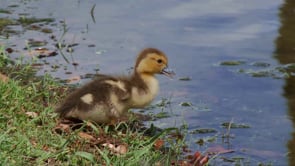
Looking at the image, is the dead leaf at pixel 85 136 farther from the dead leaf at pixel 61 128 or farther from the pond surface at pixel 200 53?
the pond surface at pixel 200 53

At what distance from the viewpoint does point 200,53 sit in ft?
24.5

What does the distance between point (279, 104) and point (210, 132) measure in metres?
0.68

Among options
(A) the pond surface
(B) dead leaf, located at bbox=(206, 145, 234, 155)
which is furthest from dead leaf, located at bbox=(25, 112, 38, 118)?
(B) dead leaf, located at bbox=(206, 145, 234, 155)

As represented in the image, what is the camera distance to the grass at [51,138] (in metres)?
4.88

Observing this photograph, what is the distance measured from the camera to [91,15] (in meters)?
8.48

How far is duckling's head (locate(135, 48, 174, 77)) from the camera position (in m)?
6.05

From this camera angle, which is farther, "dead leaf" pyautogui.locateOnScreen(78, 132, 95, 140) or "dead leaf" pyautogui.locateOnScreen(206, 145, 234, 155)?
"dead leaf" pyautogui.locateOnScreen(206, 145, 234, 155)

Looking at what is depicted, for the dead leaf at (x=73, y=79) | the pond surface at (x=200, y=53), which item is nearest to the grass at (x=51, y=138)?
the dead leaf at (x=73, y=79)

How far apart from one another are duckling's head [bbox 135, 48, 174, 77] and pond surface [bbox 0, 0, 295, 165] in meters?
0.40

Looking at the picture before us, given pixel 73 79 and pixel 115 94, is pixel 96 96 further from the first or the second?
pixel 73 79

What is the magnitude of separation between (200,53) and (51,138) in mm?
2448

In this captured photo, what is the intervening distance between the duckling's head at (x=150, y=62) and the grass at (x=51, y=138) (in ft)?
1.41

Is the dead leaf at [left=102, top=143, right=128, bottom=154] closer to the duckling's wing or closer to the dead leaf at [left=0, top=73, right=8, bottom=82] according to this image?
the duckling's wing

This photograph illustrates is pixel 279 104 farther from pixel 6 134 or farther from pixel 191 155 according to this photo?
pixel 6 134
